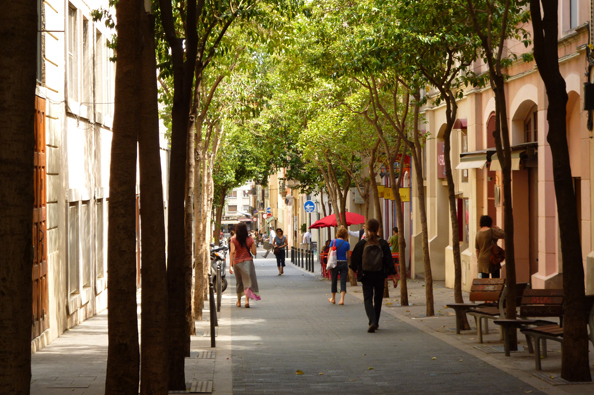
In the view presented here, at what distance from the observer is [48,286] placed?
13.1 m

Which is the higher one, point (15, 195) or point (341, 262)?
point (15, 195)

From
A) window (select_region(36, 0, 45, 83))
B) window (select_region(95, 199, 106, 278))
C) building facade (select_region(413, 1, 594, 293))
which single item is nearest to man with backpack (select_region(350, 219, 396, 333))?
building facade (select_region(413, 1, 594, 293))

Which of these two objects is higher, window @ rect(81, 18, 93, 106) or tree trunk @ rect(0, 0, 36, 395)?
window @ rect(81, 18, 93, 106)

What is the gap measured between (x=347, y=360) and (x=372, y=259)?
3292mm

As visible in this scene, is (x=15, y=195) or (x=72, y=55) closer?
(x=15, y=195)

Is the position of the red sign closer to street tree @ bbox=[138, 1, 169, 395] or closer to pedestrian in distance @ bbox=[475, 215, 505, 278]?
pedestrian in distance @ bbox=[475, 215, 505, 278]

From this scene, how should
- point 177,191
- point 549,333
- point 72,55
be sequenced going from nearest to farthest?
point 177,191 < point 549,333 < point 72,55

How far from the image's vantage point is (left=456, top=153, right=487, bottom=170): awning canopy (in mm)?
19614

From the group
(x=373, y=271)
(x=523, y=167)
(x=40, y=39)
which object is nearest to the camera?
(x=40, y=39)

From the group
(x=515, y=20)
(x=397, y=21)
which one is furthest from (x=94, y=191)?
(x=515, y=20)

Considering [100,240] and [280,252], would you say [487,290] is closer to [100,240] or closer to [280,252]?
[100,240]

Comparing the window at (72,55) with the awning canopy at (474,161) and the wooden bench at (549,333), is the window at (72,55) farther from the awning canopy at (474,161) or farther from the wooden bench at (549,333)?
the wooden bench at (549,333)

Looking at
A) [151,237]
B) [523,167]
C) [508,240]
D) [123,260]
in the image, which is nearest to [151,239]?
[151,237]

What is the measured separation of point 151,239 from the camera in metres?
7.42
